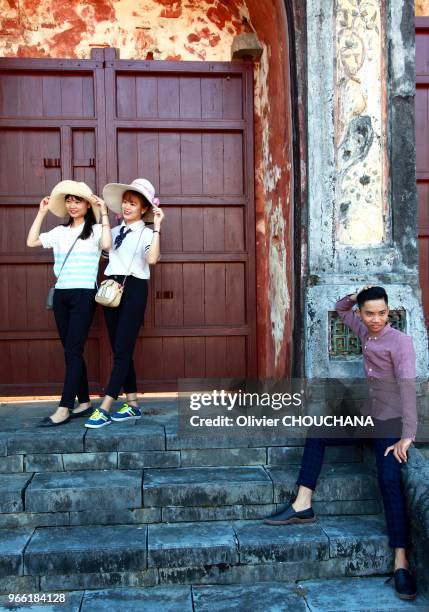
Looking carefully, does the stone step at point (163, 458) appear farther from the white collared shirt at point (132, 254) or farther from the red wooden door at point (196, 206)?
the red wooden door at point (196, 206)

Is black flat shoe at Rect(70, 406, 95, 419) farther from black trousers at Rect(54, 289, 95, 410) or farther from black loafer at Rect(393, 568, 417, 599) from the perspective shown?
black loafer at Rect(393, 568, 417, 599)

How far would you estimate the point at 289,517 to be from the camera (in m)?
3.54

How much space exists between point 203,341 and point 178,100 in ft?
7.03

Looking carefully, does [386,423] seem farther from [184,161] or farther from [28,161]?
[28,161]

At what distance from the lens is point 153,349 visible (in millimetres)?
5410

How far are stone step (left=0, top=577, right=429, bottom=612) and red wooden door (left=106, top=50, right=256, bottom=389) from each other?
7.76 feet

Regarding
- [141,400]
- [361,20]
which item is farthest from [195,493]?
[361,20]

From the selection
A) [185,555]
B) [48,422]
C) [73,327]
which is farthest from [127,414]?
[185,555]

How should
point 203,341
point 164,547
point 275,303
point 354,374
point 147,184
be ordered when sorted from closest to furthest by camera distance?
point 164,547
point 354,374
point 147,184
point 275,303
point 203,341

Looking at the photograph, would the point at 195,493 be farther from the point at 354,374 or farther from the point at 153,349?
the point at 153,349

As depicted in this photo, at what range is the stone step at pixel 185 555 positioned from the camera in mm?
3209

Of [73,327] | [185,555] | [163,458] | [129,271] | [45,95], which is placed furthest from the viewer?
[45,95]

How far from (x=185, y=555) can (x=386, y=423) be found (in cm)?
135

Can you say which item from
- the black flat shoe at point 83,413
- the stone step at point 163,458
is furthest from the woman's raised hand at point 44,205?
the stone step at point 163,458
